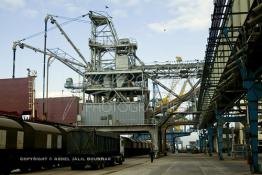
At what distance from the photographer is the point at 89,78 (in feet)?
251

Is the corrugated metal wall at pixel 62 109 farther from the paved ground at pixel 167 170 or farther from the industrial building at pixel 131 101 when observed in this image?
the paved ground at pixel 167 170

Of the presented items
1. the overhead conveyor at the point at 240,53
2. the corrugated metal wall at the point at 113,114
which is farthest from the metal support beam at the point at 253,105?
the corrugated metal wall at the point at 113,114

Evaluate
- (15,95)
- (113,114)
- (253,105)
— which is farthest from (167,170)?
(113,114)

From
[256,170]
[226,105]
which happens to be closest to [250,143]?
[256,170]

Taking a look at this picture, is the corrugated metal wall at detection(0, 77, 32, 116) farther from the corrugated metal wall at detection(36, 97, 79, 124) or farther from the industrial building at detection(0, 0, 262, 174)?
the corrugated metal wall at detection(36, 97, 79, 124)

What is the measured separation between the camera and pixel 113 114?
67938mm

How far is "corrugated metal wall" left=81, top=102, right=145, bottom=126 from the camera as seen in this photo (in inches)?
2630

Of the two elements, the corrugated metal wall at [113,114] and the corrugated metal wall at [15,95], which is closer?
the corrugated metal wall at [15,95]

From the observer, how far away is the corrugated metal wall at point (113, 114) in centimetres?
6681

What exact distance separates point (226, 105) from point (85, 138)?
2055cm

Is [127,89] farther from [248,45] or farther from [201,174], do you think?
[248,45]

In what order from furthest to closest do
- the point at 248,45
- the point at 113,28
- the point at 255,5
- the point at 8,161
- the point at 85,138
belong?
1. the point at 113,28
2. the point at 85,138
3. the point at 8,161
4. the point at 248,45
5. the point at 255,5

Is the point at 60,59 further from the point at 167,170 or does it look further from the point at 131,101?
the point at 167,170

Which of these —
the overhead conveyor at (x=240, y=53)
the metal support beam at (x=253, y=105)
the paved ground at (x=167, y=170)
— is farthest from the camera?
the paved ground at (x=167, y=170)
